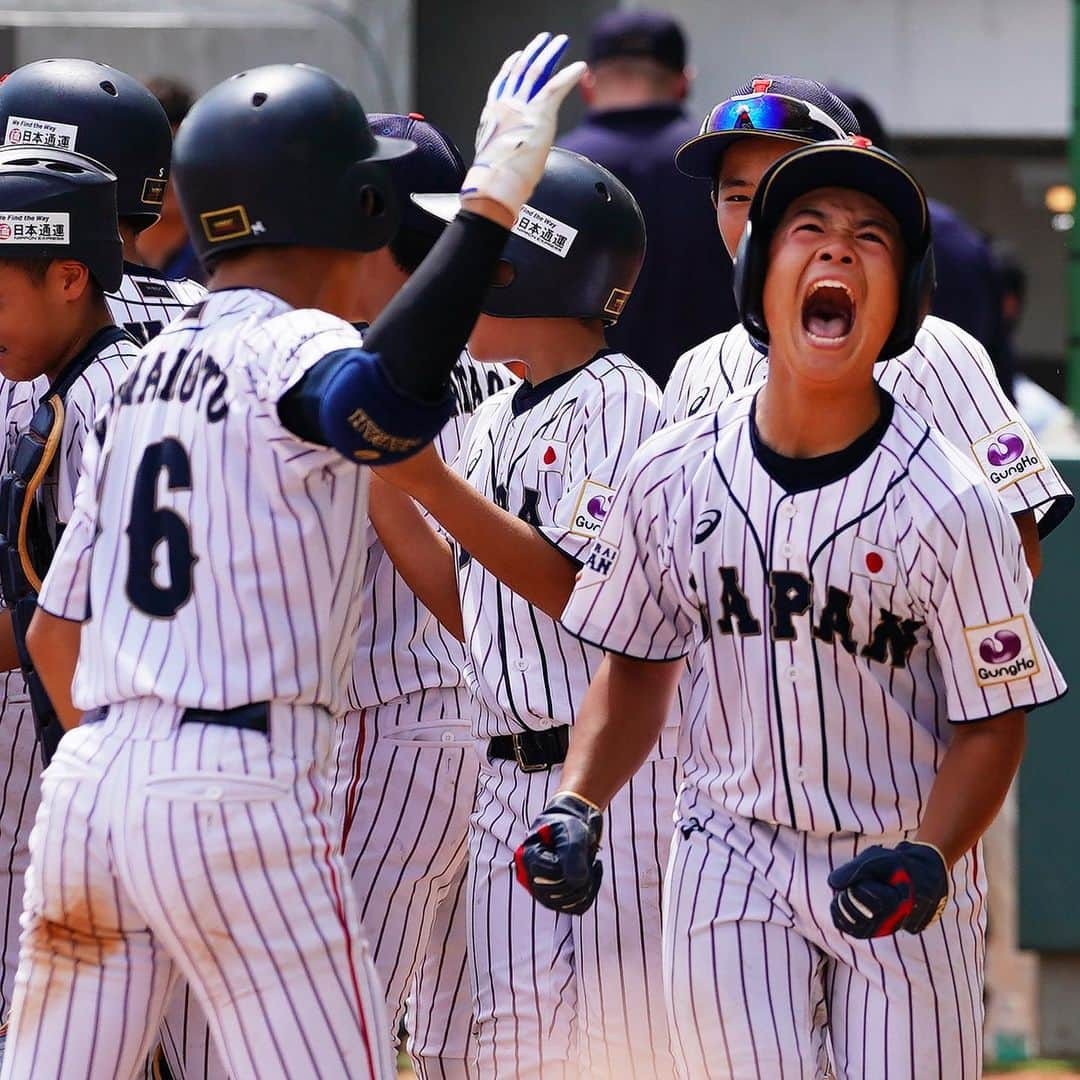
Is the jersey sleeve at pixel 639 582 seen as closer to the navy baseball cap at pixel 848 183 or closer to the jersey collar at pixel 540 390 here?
the navy baseball cap at pixel 848 183

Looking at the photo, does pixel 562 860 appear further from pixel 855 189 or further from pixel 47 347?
pixel 47 347

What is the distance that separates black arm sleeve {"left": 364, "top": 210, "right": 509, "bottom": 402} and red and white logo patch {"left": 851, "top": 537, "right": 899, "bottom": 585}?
0.70 meters

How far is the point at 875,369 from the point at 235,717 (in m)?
1.52

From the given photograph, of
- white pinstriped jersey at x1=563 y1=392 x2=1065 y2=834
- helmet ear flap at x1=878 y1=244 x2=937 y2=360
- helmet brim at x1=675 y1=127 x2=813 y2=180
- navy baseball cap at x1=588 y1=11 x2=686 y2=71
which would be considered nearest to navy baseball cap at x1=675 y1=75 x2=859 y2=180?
helmet brim at x1=675 y1=127 x2=813 y2=180

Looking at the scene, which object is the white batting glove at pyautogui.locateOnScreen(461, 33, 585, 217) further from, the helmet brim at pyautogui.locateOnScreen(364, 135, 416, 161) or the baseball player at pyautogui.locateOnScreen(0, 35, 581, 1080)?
the helmet brim at pyautogui.locateOnScreen(364, 135, 416, 161)

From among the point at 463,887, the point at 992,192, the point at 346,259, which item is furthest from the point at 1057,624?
the point at 992,192

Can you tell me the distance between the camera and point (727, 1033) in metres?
3.35

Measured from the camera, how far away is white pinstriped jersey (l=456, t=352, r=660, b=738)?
4.03 metres

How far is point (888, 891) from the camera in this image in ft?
10.1

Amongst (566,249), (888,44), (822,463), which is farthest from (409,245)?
(888,44)

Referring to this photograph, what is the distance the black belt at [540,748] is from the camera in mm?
4078

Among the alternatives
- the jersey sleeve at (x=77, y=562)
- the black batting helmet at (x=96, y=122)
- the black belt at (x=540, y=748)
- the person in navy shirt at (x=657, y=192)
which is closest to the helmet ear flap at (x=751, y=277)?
the black belt at (x=540, y=748)

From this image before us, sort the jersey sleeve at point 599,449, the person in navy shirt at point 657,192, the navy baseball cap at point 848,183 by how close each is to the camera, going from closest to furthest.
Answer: the navy baseball cap at point 848,183 → the jersey sleeve at point 599,449 → the person in navy shirt at point 657,192

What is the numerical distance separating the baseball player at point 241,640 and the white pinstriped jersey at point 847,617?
59 cm
